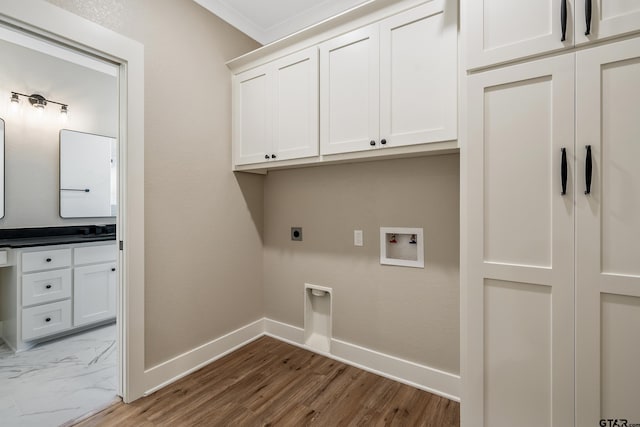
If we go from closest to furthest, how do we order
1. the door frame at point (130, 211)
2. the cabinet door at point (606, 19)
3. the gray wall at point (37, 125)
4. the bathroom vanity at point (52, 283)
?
Answer: the cabinet door at point (606, 19) < the door frame at point (130, 211) < the bathroom vanity at point (52, 283) < the gray wall at point (37, 125)

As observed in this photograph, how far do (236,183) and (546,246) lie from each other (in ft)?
6.97

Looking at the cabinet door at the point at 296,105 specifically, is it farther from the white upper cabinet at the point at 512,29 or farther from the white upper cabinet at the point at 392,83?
the white upper cabinet at the point at 512,29

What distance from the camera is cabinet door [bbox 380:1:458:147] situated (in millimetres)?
1502

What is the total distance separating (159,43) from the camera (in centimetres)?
192

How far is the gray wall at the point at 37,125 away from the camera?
2.74 metres

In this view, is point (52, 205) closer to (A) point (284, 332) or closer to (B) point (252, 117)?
(B) point (252, 117)

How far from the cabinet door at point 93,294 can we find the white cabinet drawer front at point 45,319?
74 mm

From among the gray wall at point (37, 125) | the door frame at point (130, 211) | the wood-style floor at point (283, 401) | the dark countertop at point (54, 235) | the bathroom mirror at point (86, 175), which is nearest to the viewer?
the wood-style floor at point (283, 401)

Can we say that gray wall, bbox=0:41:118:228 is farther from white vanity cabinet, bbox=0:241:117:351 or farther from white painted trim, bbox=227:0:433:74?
white painted trim, bbox=227:0:433:74

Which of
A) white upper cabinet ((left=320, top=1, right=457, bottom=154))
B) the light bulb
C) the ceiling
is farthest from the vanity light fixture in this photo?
white upper cabinet ((left=320, top=1, right=457, bottom=154))

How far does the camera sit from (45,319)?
2.58 m

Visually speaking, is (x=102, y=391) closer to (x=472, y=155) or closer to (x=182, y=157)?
(x=182, y=157)

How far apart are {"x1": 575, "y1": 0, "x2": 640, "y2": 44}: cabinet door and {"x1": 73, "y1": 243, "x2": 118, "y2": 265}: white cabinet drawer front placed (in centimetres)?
380

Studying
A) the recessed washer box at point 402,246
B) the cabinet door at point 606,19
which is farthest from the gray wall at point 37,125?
the cabinet door at point 606,19
